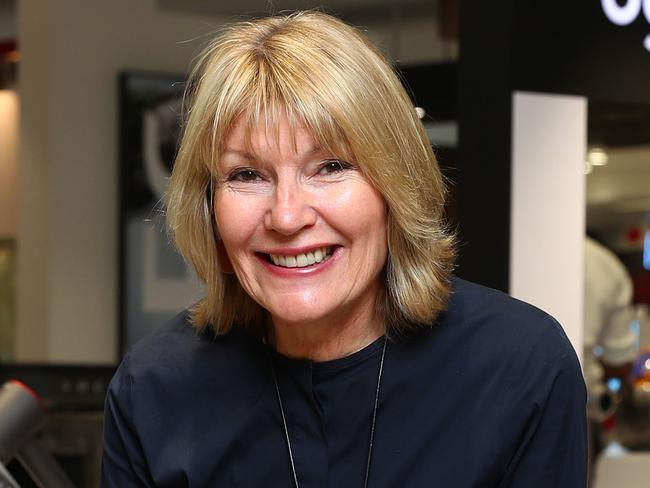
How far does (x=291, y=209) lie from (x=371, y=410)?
0.32 meters

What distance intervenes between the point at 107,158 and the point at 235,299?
3.81m

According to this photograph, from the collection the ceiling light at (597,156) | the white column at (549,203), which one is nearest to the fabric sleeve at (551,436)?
the white column at (549,203)

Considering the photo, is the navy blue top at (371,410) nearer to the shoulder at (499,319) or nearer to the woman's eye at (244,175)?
the shoulder at (499,319)

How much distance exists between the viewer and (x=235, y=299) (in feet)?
5.73

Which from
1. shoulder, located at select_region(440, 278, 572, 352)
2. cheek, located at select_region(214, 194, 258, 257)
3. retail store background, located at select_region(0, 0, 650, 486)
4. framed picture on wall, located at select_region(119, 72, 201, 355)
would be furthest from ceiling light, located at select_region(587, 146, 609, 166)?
framed picture on wall, located at select_region(119, 72, 201, 355)

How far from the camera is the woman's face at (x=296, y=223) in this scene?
4.90 ft

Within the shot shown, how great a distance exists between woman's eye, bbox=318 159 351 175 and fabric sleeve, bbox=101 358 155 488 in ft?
1.40

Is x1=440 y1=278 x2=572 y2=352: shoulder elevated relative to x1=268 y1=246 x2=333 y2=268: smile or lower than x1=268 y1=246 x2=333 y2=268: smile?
lower

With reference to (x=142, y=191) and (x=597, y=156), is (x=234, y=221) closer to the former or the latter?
(x=597, y=156)

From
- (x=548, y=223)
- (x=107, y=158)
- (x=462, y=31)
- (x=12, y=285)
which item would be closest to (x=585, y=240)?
(x=548, y=223)

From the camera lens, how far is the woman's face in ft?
4.90

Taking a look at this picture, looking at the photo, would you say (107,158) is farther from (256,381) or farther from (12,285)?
(256,381)

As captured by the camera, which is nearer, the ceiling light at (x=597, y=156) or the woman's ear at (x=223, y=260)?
the woman's ear at (x=223, y=260)

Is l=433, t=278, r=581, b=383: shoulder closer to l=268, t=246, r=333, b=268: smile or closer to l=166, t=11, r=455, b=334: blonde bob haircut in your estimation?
l=166, t=11, r=455, b=334: blonde bob haircut
